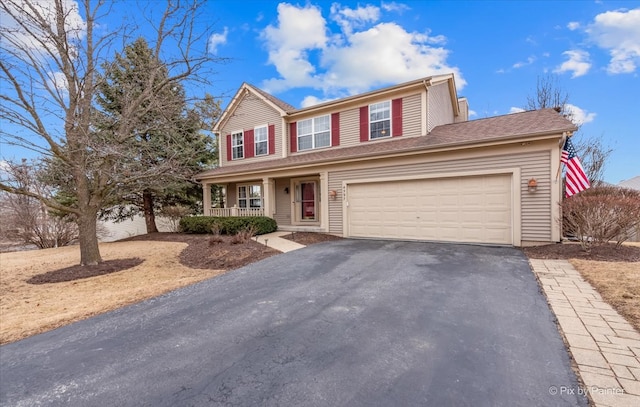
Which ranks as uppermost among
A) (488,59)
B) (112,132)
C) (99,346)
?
(488,59)

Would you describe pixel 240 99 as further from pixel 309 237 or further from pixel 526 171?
pixel 526 171

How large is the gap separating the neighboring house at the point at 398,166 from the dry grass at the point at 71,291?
5.71 m

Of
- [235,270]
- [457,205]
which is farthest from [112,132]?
[457,205]

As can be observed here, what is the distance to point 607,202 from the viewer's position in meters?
6.38

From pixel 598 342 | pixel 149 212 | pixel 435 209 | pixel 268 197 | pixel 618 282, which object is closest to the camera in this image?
pixel 598 342

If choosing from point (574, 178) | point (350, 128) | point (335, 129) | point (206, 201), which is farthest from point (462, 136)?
point (206, 201)

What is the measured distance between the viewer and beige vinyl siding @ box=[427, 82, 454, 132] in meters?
11.0

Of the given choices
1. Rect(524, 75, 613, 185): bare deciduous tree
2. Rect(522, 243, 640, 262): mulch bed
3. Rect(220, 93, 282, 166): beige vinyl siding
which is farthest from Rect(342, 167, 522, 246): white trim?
Rect(524, 75, 613, 185): bare deciduous tree

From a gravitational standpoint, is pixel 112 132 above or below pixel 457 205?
above

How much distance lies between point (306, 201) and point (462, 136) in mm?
7099

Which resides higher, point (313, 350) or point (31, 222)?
point (31, 222)

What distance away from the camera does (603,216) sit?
646cm

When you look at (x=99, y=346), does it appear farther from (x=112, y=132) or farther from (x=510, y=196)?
(x=510, y=196)

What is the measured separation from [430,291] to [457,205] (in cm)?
487
